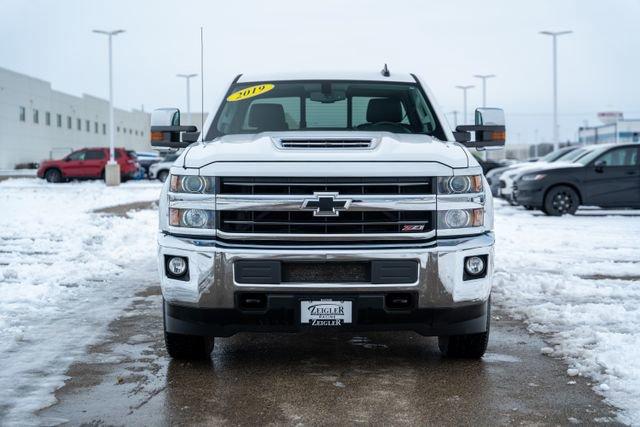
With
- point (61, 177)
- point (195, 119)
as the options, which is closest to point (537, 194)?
point (61, 177)

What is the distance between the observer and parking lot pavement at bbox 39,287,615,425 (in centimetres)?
432

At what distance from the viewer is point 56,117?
245 ft

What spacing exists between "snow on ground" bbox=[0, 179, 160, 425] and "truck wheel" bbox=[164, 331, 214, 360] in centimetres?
68

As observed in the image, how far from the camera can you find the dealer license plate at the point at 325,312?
4852 mm

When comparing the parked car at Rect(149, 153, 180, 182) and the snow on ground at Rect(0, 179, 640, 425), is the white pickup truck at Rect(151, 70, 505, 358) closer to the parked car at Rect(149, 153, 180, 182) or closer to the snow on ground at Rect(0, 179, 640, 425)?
the snow on ground at Rect(0, 179, 640, 425)

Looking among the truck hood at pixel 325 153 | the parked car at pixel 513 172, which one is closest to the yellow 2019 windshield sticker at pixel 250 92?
the truck hood at pixel 325 153

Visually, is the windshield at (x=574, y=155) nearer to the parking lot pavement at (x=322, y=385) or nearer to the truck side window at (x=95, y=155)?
the parking lot pavement at (x=322, y=385)

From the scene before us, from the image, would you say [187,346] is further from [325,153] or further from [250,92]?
[250,92]

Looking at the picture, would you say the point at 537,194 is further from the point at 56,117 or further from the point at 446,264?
the point at 56,117

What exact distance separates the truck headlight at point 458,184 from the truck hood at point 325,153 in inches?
3.0

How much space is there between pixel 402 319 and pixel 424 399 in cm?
50

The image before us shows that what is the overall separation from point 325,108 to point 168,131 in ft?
3.96

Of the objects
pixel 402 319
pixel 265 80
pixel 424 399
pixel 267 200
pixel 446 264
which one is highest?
pixel 265 80

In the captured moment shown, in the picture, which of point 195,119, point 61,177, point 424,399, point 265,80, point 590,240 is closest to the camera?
point 424,399
